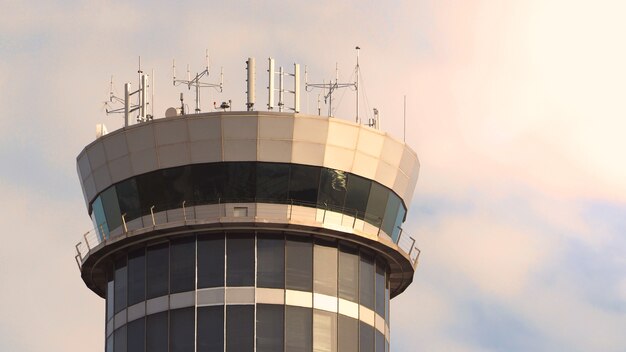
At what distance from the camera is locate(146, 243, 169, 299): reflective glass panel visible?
106m

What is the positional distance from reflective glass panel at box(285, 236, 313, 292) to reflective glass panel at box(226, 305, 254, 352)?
7.96 feet

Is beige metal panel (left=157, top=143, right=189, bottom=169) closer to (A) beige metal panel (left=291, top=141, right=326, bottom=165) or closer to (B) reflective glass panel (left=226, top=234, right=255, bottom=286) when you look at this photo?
(B) reflective glass panel (left=226, top=234, right=255, bottom=286)

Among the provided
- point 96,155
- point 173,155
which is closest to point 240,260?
point 173,155

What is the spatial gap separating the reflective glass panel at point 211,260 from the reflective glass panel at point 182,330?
151 cm

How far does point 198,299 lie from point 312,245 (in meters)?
6.12

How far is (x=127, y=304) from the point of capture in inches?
4215

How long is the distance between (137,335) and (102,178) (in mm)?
8158

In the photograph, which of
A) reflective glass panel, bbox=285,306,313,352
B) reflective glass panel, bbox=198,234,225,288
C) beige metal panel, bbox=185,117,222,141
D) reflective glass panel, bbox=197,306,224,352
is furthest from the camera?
beige metal panel, bbox=185,117,222,141

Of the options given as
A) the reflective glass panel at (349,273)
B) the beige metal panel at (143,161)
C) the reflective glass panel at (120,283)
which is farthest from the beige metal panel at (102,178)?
the reflective glass panel at (349,273)

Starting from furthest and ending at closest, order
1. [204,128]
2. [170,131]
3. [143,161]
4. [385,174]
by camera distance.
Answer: [385,174] < [143,161] < [170,131] < [204,128]

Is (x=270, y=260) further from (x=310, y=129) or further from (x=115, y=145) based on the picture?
(x=115, y=145)

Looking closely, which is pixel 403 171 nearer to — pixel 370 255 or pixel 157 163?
pixel 370 255

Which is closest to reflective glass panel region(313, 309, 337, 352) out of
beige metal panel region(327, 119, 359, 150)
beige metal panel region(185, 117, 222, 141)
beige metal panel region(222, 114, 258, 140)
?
beige metal panel region(327, 119, 359, 150)

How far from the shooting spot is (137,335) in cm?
10612
